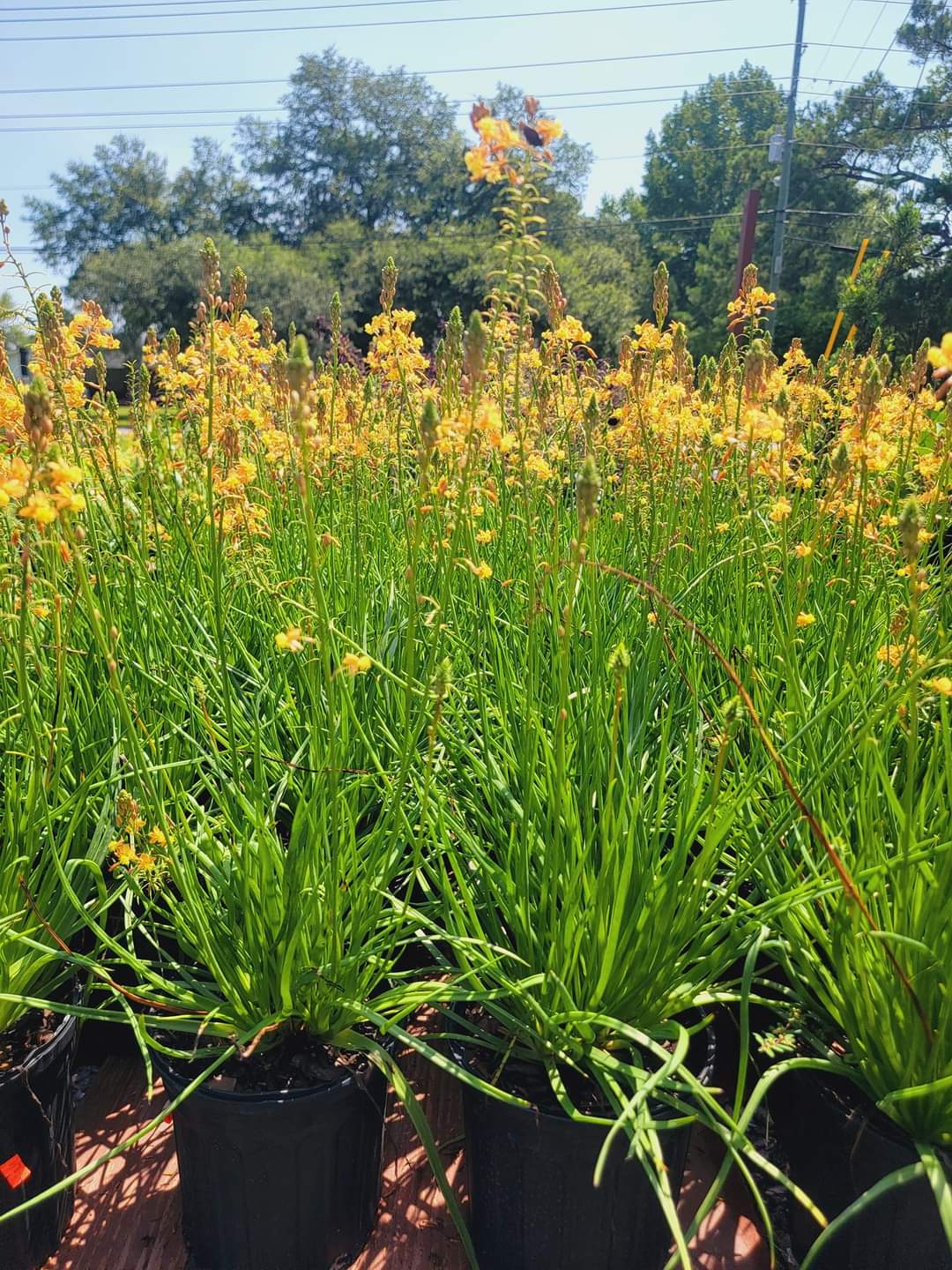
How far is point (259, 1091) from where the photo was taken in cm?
162

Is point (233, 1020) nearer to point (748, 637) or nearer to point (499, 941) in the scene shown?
point (499, 941)

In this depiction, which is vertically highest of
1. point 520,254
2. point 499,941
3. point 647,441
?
point 520,254

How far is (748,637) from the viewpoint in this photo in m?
2.31

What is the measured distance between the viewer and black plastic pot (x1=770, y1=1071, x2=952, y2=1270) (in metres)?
1.48

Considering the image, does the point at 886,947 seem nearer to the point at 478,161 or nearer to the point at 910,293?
the point at 478,161

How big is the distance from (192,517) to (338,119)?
6248 cm

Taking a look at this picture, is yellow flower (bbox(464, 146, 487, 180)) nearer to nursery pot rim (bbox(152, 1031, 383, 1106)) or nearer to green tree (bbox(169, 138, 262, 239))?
nursery pot rim (bbox(152, 1031, 383, 1106))

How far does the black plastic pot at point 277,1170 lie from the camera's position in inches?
63.0

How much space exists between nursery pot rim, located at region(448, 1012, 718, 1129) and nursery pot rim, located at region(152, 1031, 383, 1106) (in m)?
0.21

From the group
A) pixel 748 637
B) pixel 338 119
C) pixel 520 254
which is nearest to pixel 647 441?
pixel 748 637

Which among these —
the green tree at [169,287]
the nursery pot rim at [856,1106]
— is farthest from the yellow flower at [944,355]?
the green tree at [169,287]

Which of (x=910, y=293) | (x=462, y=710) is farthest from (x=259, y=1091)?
(x=910, y=293)

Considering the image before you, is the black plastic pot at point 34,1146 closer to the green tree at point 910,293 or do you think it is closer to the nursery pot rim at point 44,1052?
the nursery pot rim at point 44,1052

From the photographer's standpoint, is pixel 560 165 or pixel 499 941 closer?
pixel 499 941
